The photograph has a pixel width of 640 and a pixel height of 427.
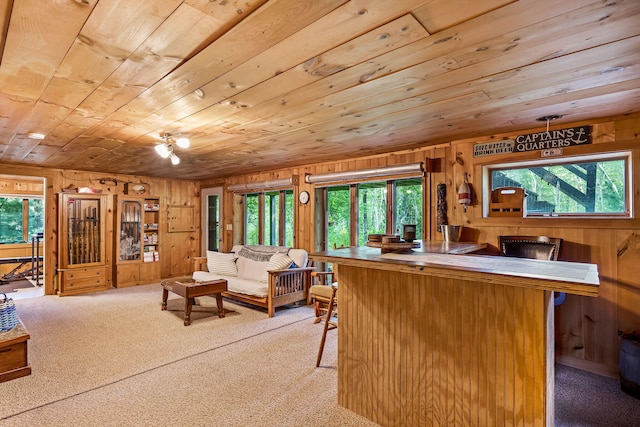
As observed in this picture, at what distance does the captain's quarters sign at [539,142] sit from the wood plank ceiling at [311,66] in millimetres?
177

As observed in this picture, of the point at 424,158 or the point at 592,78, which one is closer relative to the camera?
the point at 592,78

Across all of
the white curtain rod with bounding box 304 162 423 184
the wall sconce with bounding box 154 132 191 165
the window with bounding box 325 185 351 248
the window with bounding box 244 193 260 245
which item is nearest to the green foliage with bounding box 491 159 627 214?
the white curtain rod with bounding box 304 162 423 184

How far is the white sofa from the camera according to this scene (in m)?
4.64

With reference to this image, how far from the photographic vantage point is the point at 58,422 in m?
2.19

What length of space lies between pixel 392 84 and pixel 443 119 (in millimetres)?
981

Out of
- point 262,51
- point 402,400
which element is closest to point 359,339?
point 402,400

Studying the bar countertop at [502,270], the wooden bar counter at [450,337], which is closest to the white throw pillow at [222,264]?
the wooden bar counter at [450,337]

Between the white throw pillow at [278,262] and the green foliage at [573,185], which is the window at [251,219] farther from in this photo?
the green foliage at [573,185]

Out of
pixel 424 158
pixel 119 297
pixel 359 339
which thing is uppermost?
pixel 424 158

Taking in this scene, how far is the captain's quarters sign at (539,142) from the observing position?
9.73 ft

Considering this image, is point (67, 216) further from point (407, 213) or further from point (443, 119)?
point (443, 119)

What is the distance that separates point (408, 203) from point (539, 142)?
1677mm

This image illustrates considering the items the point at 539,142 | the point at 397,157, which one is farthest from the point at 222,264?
the point at 539,142

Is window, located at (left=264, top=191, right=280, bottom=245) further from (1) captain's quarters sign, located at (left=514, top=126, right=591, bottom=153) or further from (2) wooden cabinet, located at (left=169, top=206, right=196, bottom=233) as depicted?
(1) captain's quarters sign, located at (left=514, top=126, right=591, bottom=153)
